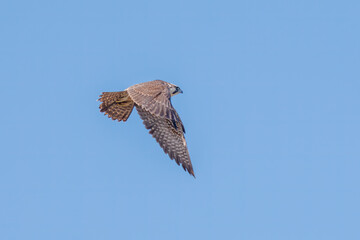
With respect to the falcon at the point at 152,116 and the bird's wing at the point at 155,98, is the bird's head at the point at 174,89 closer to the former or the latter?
the falcon at the point at 152,116

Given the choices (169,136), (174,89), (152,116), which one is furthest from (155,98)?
(174,89)

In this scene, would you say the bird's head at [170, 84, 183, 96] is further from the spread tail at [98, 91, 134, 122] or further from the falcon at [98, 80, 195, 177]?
the spread tail at [98, 91, 134, 122]

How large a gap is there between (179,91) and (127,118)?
1.69 m

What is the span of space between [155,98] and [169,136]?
1.41 m

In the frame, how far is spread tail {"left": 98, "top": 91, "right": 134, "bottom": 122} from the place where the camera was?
1568 centimetres

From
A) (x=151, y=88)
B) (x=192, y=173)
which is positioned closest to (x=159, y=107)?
(x=151, y=88)

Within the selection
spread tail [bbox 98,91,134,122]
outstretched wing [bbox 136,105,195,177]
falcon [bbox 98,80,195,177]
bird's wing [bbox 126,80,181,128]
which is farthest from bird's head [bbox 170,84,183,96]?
spread tail [bbox 98,91,134,122]

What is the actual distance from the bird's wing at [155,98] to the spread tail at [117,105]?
10.0 inches

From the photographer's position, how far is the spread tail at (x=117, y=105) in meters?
15.7

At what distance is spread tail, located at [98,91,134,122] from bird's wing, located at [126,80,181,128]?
0.25 metres

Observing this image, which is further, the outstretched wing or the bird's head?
the bird's head

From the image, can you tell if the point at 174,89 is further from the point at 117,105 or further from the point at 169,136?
the point at 117,105

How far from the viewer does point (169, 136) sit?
15938 mm

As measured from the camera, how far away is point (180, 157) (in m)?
15.7
